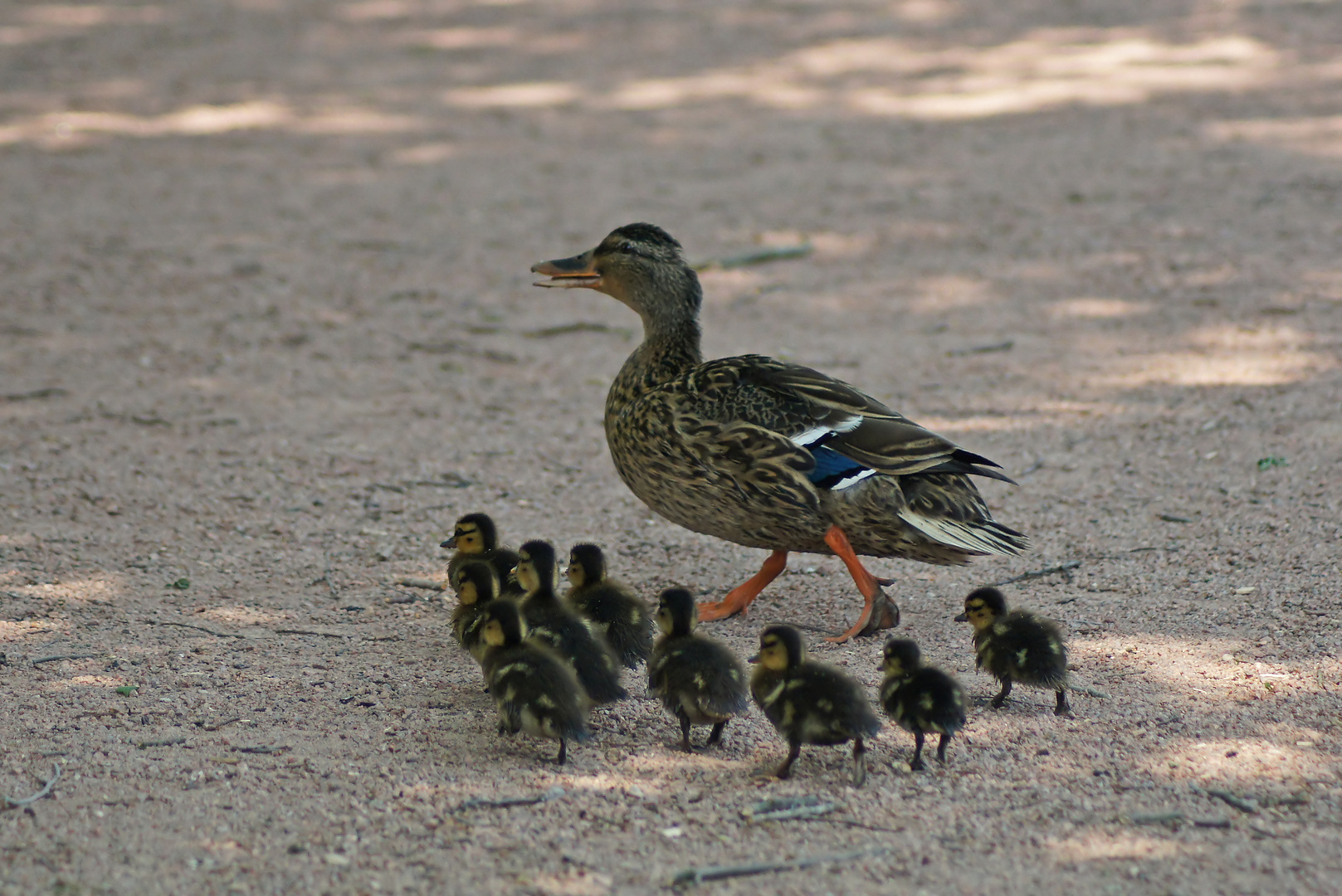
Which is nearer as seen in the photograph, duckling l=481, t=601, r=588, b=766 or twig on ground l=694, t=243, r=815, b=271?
duckling l=481, t=601, r=588, b=766

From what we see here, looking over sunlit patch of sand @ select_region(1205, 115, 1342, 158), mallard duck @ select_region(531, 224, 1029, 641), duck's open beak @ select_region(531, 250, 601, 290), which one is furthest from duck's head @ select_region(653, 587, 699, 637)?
sunlit patch of sand @ select_region(1205, 115, 1342, 158)

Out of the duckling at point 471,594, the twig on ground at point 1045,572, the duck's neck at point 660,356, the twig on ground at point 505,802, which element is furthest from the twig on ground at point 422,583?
the twig on ground at point 1045,572

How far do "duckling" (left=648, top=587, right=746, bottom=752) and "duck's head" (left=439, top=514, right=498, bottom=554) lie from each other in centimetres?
116

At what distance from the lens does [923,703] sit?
3.96 m

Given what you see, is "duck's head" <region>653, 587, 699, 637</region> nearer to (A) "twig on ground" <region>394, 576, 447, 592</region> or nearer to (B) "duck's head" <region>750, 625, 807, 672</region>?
(B) "duck's head" <region>750, 625, 807, 672</region>

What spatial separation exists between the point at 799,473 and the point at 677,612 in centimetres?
95

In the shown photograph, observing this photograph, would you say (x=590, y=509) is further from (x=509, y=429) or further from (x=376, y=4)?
(x=376, y=4)

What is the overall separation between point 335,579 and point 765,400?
6.35 feet

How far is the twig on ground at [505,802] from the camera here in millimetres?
3760

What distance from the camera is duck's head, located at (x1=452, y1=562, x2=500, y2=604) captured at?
15.6 ft

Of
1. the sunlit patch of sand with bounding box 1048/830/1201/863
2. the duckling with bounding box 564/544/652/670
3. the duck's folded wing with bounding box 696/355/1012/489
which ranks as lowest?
the sunlit patch of sand with bounding box 1048/830/1201/863

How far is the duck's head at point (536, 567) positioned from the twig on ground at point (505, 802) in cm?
102

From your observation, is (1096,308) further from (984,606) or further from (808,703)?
(808,703)

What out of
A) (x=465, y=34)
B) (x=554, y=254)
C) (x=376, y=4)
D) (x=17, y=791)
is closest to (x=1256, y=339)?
(x=554, y=254)
